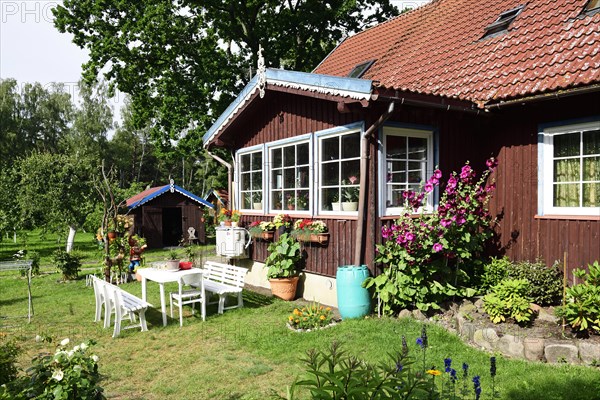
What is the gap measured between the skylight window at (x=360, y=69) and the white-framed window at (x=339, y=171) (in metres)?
3.26

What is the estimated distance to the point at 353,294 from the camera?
6793 mm

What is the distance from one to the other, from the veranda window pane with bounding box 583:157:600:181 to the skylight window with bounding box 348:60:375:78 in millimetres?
5594

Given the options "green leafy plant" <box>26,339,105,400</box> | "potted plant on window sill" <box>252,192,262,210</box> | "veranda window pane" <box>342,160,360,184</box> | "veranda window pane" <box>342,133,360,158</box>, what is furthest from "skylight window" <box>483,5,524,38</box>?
"green leafy plant" <box>26,339,105,400</box>

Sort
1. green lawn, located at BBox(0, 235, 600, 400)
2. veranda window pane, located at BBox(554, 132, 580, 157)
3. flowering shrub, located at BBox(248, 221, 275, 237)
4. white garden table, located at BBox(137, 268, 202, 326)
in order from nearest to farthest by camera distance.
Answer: green lawn, located at BBox(0, 235, 600, 400), veranda window pane, located at BBox(554, 132, 580, 157), white garden table, located at BBox(137, 268, 202, 326), flowering shrub, located at BBox(248, 221, 275, 237)

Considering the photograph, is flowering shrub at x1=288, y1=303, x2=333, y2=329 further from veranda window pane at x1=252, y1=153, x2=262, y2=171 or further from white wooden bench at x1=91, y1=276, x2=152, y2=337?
veranda window pane at x1=252, y1=153, x2=262, y2=171

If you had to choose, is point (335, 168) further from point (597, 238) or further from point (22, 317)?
point (22, 317)

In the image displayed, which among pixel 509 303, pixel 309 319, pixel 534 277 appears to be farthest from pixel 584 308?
pixel 309 319

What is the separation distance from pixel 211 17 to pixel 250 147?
38.8 ft

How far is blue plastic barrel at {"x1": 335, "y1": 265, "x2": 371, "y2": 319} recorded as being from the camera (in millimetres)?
6785

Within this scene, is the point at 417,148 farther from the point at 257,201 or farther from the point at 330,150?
the point at 257,201

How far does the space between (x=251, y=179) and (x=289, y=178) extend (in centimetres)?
167

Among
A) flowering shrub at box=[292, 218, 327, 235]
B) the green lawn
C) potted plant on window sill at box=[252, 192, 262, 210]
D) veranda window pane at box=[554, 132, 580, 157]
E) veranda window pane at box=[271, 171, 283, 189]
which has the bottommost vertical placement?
the green lawn

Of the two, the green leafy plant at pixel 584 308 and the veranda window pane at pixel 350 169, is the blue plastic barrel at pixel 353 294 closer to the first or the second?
the veranda window pane at pixel 350 169

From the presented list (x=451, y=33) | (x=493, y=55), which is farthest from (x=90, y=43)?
(x=493, y=55)
